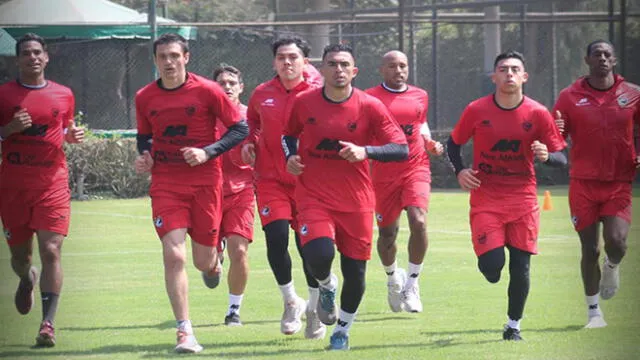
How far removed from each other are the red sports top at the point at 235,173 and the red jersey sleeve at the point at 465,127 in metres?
2.05

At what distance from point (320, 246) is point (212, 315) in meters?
2.58

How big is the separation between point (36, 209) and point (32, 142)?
0.52 m

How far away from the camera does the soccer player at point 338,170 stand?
980cm

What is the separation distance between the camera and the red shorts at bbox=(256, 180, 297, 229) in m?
11.1

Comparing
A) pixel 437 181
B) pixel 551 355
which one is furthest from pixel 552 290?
pixel 437 181

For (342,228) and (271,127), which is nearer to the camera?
(342,228)

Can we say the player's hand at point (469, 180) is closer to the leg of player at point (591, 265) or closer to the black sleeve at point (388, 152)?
the black sleeve at point (388, 152)

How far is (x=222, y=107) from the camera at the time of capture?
33.3 ft

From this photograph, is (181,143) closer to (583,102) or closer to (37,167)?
(37,167)

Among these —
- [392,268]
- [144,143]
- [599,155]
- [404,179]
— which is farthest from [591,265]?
[144,143]

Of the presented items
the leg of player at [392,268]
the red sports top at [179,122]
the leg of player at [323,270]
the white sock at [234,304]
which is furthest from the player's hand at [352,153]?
the leg of player at [392,268]

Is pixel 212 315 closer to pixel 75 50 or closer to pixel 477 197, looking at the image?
pixel 477 197

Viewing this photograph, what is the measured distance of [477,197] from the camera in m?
10.6

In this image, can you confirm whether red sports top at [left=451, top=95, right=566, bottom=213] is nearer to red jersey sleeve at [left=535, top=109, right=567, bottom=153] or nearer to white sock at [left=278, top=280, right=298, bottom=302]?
red jersey sleeve at [left=535, top=109, right=567, bottom=153]
